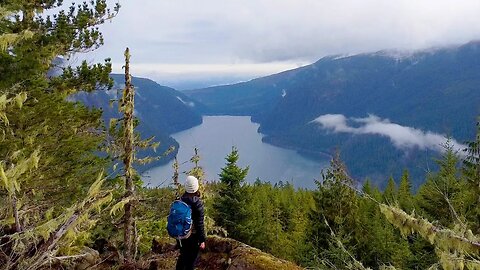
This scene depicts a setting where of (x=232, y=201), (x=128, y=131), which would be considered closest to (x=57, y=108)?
(x=128, y=131)

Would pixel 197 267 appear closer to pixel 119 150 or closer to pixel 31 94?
pixel 119 150

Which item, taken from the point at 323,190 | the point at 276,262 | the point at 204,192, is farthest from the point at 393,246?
the point at 276,262

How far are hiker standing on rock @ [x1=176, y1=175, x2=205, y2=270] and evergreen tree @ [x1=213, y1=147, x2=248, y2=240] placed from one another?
56.3 ft

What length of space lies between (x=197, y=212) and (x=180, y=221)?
0.37 meters

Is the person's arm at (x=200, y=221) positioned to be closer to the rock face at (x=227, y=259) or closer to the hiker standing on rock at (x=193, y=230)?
the hiker standing on rock at (x=193, y=230)

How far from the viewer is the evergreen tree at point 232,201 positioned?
25359mm

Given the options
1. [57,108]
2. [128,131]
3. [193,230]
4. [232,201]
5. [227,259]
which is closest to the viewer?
[193,230]

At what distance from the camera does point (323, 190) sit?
25.2 meters

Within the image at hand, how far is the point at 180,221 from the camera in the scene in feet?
24.2

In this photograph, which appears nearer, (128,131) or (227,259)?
(227,259)

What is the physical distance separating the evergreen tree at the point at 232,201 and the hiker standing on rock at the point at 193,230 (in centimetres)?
1715

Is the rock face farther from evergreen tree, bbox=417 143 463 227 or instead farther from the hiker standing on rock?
evergreen tree, bbox=417 143 463 227

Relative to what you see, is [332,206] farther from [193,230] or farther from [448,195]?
[193,230]

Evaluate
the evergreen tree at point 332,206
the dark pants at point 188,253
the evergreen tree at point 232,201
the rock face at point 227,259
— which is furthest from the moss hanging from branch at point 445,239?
the evergreen tree at point 232,201
